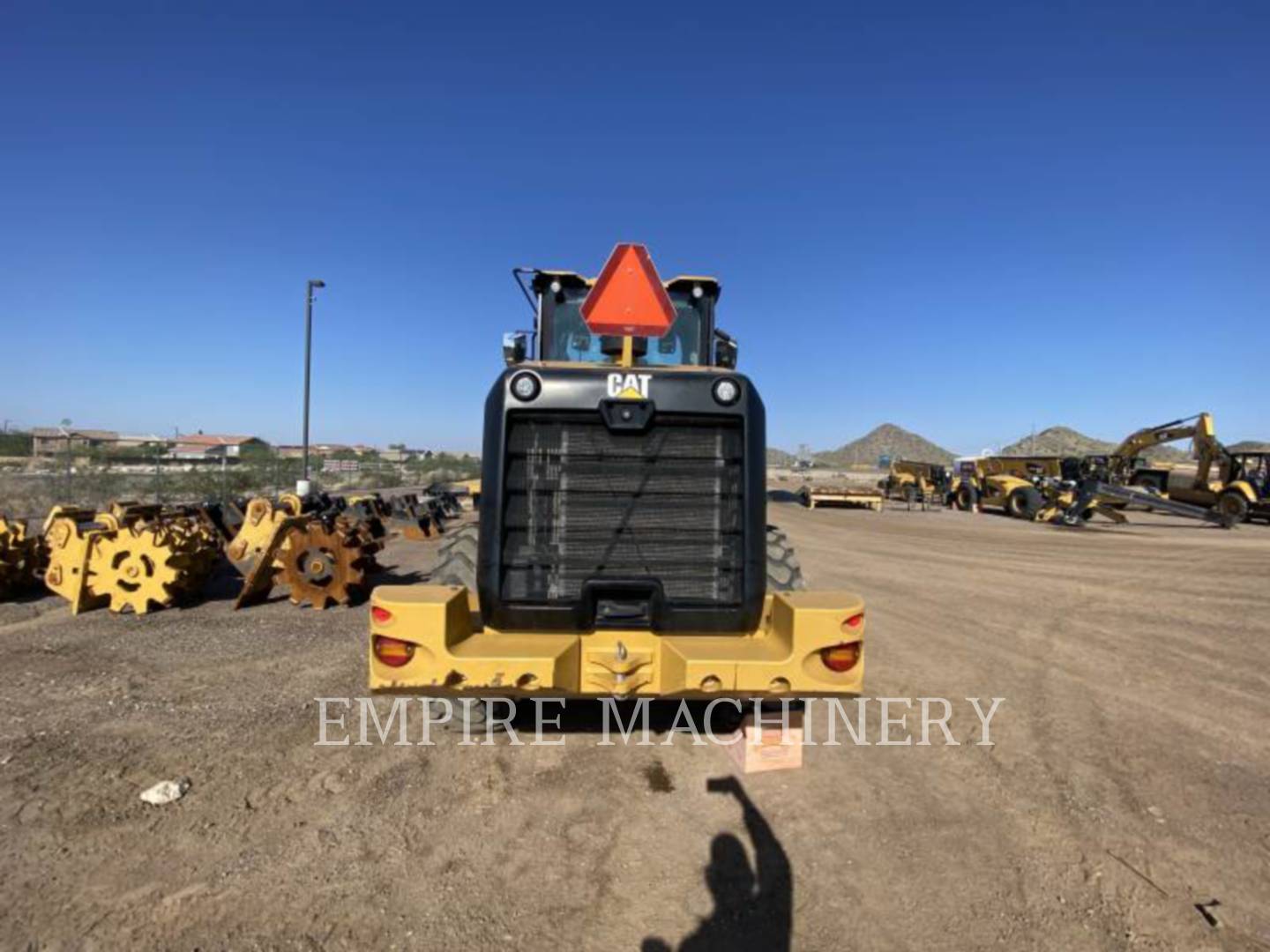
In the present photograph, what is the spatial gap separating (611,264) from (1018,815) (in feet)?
12.6

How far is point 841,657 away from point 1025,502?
85.2ft

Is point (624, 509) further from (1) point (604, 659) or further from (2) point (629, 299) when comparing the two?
(2) point (629, 299)

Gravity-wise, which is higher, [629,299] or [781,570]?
[629,299]

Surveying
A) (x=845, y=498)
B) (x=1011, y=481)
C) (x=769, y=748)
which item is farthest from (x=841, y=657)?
(x=845, y=498)

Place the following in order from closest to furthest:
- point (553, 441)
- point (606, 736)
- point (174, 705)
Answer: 1. point (553, 441)
2. point (606, 736)
3. point (174, 705)

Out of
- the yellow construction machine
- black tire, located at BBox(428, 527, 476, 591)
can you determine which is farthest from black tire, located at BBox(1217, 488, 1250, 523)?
black tire, located at BBox(428, 527, 476, 591)

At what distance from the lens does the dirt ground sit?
2.86m

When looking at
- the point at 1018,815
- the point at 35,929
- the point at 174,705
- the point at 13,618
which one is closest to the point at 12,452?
the point at 13,618

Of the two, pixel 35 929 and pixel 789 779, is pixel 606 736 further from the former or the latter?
pixel 35 929

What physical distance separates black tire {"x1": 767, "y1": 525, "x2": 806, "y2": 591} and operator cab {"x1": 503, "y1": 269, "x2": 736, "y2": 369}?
4.82 ft

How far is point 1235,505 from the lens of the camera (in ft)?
80.5

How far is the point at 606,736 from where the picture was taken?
15.4 ft

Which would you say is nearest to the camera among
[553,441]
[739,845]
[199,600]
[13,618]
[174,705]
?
[739,845]

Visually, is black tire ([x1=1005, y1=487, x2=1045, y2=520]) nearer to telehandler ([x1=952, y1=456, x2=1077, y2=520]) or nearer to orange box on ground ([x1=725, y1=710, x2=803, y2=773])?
telehandler ([x1=952, y1=456, x2=1077, y2=520])
